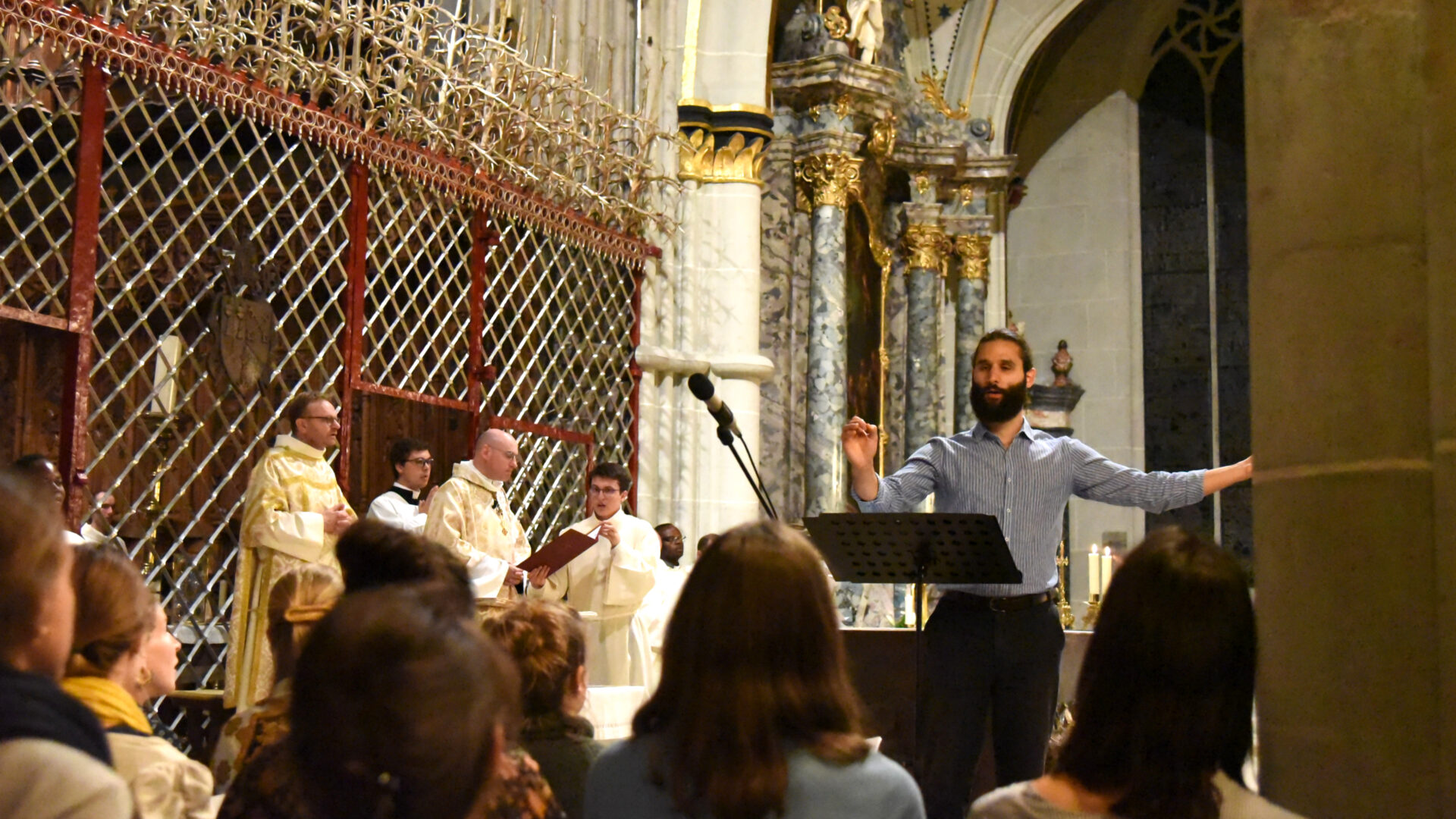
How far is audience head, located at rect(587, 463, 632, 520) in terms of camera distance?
24.2 ft

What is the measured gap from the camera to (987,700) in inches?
169

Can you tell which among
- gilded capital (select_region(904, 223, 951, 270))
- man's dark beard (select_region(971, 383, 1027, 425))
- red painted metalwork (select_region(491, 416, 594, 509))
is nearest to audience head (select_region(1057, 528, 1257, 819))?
man's dark beard (select_region(971, 383, 1027, 425))

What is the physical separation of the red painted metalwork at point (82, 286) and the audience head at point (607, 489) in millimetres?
2312

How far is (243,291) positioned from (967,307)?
7275 mm

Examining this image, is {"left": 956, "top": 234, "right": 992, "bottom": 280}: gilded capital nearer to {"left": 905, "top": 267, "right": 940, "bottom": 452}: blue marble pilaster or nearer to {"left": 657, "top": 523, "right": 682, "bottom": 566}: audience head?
{"left": 905, "top": 267, "right": 940, "bottom": 452}: blue marble pilaster

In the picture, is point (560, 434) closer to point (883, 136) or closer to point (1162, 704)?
point (883, 136)

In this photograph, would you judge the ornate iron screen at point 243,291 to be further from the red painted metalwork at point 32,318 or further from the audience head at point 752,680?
the audience head at point 752,680

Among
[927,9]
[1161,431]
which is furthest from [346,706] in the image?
[1161,431]

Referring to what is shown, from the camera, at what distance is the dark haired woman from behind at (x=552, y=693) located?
2.96 m

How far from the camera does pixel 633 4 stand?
961cm

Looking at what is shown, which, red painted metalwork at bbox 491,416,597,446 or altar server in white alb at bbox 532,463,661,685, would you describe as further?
red painted metalwork at bbox 491,416,597,446

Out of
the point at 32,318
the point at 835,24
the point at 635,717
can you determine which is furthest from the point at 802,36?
the point at 635,717

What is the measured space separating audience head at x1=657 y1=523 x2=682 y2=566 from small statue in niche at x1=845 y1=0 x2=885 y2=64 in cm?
382

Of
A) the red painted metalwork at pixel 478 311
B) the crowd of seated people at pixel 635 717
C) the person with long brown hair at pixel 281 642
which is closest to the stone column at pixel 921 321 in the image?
the red painted metalwork at pixel 478 311
